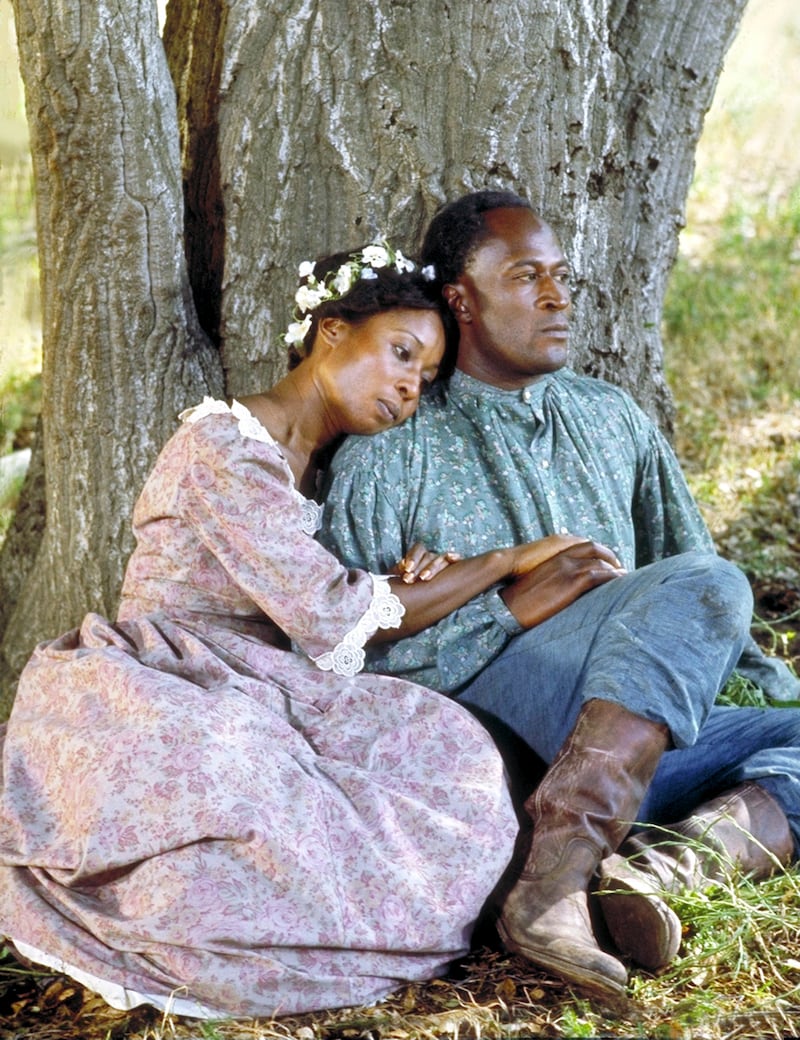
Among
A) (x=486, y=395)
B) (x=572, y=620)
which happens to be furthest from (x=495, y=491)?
(x=572, y=620)

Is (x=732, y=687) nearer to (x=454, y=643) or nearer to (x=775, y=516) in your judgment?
(x=454, y=643)

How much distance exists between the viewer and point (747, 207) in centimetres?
884

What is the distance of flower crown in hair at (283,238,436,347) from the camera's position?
3.36 m

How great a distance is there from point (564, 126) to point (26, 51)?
4.95 feet

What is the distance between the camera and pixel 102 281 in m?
3.76

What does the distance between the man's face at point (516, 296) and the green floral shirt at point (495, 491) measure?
129mm

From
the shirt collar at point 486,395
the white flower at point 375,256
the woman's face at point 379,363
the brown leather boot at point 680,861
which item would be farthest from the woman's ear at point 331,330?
the brown leather boot at point 680,861

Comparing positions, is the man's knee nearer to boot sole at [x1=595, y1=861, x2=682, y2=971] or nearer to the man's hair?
boot sole at [x1=595, y1=861, x2=682, y2=971]

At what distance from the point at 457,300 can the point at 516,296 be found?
16cm

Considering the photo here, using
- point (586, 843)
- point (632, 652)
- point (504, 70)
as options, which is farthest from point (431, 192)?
point (586, 843)

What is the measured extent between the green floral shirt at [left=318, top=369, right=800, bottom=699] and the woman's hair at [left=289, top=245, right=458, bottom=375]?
0.28m

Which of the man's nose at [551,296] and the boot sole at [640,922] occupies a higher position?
the man's nose at [551,296]

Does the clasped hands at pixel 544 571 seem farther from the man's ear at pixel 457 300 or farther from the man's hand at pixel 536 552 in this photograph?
the man's ear at pixel 457 300

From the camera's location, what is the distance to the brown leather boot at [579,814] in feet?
9.30
